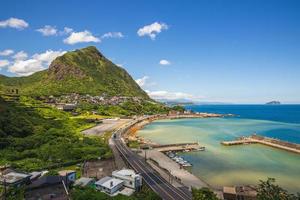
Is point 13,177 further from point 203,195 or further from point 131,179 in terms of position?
point 203,195

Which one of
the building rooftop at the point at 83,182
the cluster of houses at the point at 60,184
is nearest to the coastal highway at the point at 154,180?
the cluster of houses at the point at 60,184

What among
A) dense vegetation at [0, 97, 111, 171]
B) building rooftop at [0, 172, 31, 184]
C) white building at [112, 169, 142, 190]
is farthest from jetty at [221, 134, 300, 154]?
building rooftop at [0, 172, 31, 184]

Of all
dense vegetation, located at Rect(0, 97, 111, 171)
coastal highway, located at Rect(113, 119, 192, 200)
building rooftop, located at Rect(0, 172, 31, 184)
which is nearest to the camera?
building rooftop, located at Rect(0, 172, 31, 184)

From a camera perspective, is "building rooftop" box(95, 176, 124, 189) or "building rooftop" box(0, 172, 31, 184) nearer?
"building rooftop" box(0, 172, 31, 184)

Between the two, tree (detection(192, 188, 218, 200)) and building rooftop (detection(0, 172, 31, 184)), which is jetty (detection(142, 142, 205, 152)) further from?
building rooftop (detection(0, 172, 31, 184))

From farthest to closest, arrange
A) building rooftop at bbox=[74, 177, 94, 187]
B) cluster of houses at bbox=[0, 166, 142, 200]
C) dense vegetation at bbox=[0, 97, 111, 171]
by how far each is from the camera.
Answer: dense vegetation at bbox=[0, 97, 111, 171], building rooftop at bbox=[74, 177, 94, 187], cluster of houses at bbox=[0, 166, 142, 200]

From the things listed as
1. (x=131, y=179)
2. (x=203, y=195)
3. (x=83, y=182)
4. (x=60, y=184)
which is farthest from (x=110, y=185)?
(x=203, y=195)

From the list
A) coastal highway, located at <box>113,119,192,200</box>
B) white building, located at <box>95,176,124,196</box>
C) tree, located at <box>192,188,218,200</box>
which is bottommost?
coastal highway, located at <box>113,119,192,200</box>

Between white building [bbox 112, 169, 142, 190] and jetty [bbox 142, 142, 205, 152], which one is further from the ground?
white building [bbox 112, 169, 142, 190]
